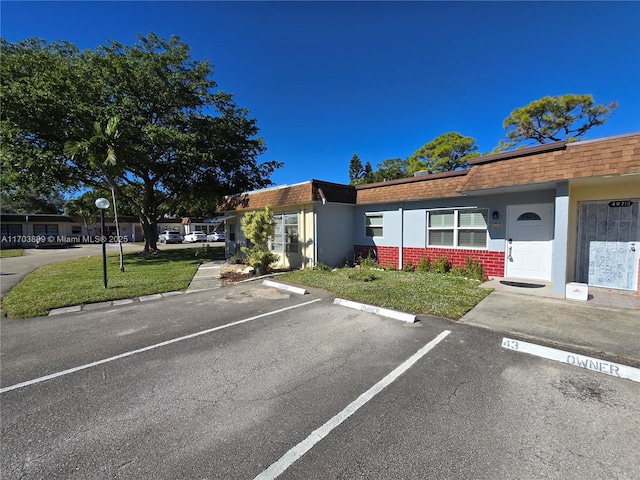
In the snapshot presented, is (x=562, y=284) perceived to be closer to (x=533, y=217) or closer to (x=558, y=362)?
(x=533, y=217)

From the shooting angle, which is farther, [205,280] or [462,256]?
[205,280]

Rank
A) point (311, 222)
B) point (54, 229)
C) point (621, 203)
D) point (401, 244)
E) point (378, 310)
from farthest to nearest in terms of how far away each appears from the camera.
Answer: point (54, 229) → point (311, 222) → point (401, 244) → point (621, 203) → point (378, 310)

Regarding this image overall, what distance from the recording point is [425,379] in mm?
3365

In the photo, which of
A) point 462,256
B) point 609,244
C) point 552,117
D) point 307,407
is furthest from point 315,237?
point 552,117

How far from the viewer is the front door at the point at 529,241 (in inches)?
308

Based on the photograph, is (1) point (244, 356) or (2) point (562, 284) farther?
(2) point (562, 284)

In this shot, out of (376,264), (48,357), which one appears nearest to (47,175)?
(48,357)

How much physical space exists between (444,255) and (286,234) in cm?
662

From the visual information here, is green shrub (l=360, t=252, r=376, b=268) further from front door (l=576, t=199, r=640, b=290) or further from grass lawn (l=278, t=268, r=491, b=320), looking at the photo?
front door (l=576, t=199, r=640, b=290)

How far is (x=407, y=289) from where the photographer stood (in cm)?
738

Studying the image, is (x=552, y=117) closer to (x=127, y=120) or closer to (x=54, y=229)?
(x=127, y=120)

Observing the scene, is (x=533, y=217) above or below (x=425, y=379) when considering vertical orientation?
above

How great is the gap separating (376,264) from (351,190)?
3.36m

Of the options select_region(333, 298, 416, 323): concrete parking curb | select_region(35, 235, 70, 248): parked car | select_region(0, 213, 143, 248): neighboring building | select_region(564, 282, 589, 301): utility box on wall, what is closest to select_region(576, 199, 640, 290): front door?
select_region(564, 282, 589, 301): utility box on wall
